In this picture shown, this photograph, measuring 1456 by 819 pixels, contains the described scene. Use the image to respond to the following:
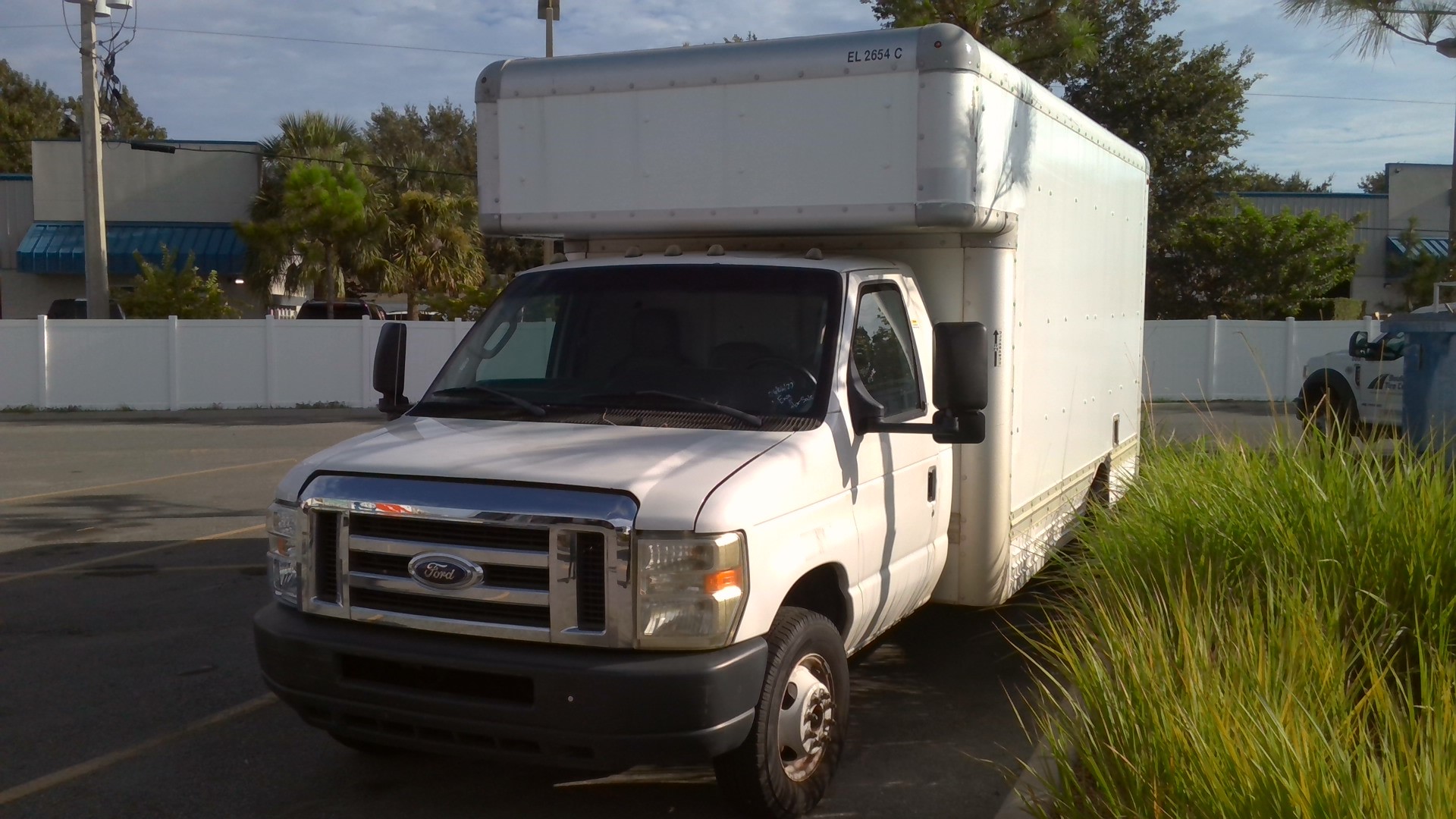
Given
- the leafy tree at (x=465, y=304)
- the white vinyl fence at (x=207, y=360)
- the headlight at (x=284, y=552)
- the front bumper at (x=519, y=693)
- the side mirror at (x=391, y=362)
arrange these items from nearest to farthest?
the front bumper at (x=519, y=693), the headlight at (x=284, y=552), the side mirror at (x=391, y=362), the white vinyl fence at (x=207, y=360), the leafy tree at (x=465, y=304)

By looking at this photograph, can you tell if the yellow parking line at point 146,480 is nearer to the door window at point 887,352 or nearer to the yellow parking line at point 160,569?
the yellow parking line at point 160,569

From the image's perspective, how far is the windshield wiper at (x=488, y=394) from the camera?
5.07 meters

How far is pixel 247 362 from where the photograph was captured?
2350 cm

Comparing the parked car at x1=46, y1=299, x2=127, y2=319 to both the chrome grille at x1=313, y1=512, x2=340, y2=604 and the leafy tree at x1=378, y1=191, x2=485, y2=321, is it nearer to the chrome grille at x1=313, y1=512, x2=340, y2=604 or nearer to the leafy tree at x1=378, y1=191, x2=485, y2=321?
the leafy tree at x1=378, y1=191, x2=485, y2=321

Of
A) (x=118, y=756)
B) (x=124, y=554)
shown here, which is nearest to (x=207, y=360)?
(x=124, y=554)

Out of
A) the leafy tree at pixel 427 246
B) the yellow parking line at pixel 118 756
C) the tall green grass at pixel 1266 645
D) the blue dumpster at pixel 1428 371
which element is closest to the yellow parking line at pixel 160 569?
the yellow parking line at pixel 118 756

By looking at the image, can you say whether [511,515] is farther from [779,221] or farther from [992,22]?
[992,22]

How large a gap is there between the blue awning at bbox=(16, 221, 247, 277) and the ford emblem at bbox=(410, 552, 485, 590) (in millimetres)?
34553

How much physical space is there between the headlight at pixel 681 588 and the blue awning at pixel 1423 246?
44107mm

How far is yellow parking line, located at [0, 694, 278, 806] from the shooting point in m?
5.02

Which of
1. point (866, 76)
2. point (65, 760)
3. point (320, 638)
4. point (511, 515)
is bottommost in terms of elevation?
point (65, 760)

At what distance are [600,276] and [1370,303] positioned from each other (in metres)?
46.7

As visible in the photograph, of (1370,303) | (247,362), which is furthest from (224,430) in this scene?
(1370,303)

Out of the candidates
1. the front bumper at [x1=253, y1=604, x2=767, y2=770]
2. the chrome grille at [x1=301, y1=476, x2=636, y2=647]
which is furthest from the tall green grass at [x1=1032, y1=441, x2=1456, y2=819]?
the chrome grille at [x1=301, y1=476, x2=636, y2=647]
